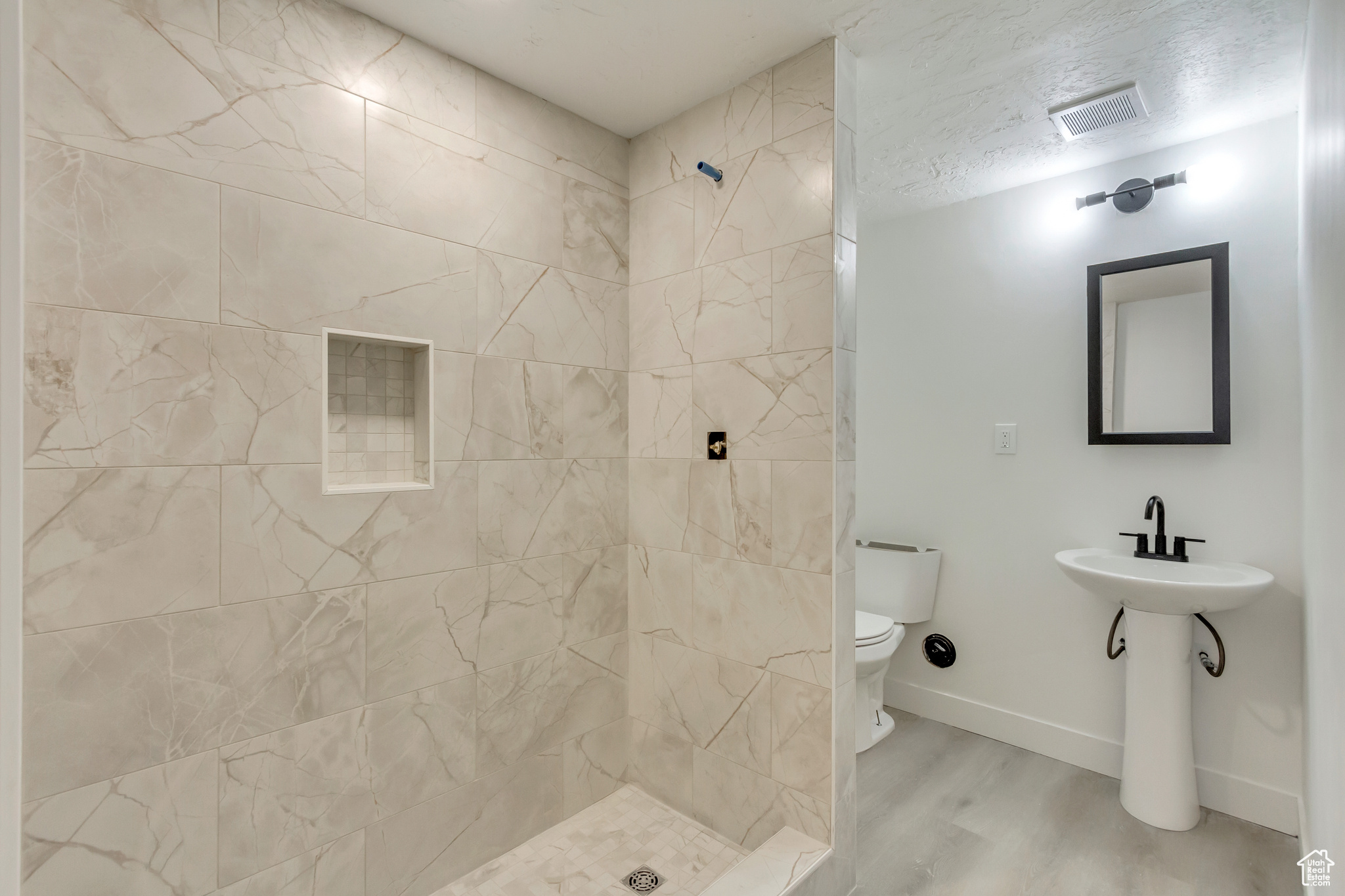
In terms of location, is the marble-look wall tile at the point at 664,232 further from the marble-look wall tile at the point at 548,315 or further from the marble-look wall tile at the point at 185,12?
the marble-look wall tile at the point at 185,12

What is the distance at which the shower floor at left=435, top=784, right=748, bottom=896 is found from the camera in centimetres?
183

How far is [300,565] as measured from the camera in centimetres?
158

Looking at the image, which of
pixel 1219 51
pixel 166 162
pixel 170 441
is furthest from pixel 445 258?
pixel 1219 51

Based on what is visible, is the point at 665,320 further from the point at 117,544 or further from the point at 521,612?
the point at 117,544

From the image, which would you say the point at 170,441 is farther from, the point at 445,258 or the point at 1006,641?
the point at 1006,641

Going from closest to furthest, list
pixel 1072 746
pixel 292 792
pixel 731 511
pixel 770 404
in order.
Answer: pixel 292 792, pixel 770 404, pixel 731 511, pixel 1072 746

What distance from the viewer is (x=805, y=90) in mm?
1844

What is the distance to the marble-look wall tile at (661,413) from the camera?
2.14m

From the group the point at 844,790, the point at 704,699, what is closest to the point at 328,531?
the point at 704,699

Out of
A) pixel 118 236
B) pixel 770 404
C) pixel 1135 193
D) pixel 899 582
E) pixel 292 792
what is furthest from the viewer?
pixel 899 582

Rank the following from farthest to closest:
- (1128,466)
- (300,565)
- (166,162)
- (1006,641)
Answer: (1006,641)
(1128,466)
(300,565)
(166,162)

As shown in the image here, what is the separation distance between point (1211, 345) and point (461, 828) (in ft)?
9.16

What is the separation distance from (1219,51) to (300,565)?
2716 millimetres

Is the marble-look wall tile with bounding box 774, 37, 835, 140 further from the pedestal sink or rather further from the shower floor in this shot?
the shower floor
